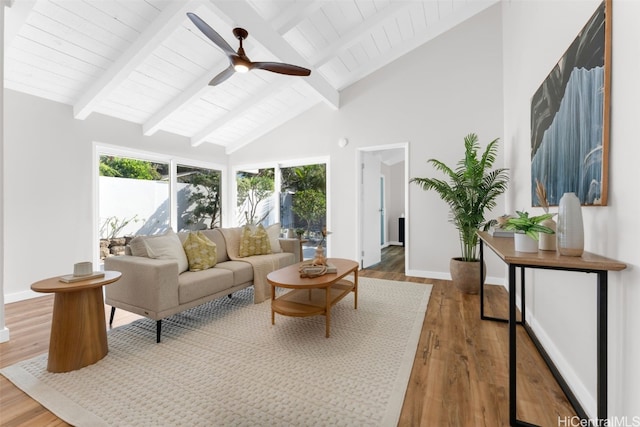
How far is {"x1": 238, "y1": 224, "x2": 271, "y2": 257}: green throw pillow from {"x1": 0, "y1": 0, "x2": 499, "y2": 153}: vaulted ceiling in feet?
6.74

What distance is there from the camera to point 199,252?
9.21 feet

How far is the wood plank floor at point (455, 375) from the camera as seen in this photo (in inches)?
55.2

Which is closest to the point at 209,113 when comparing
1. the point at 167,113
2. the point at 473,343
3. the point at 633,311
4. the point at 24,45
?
the point at 167,113

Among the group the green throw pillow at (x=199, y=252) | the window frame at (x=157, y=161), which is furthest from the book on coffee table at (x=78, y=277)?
the window frame at (x=157, y=161)

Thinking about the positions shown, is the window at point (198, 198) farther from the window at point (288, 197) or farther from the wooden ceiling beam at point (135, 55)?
the wooden ceiling beam at point (135, 55)

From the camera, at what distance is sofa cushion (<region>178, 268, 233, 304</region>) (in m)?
2.33

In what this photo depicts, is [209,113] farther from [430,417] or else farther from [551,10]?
[430,417]

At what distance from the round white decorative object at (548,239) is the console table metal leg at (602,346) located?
0.30m

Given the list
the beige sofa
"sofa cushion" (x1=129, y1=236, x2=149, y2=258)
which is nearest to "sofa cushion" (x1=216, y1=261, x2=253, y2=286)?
the beige sofa

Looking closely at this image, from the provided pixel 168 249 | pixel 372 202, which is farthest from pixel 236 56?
pixel 372 202

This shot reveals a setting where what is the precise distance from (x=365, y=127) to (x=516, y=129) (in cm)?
215

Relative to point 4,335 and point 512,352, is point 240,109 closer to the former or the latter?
point 4,335

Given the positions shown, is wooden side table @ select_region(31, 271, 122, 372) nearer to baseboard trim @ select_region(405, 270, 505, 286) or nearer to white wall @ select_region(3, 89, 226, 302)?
white wall @ select_region(3, 89, 226, 302)

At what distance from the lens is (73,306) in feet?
6.05
